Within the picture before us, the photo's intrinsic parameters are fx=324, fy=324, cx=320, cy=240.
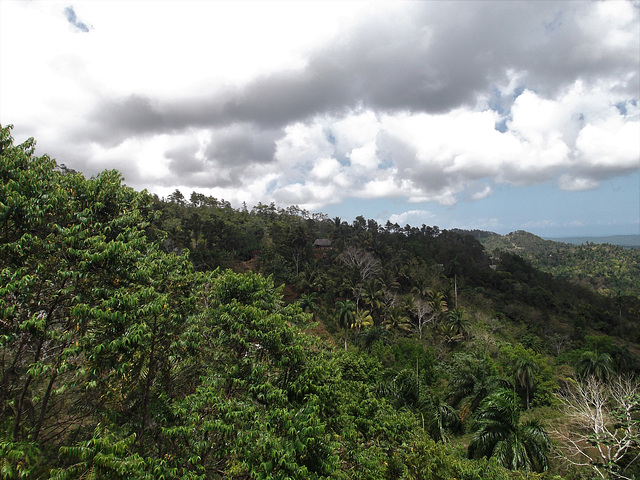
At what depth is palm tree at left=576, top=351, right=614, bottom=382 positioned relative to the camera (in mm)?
27842

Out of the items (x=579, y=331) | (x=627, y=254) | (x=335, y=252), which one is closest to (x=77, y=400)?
(x=335, y=252)

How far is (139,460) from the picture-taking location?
19.7ft

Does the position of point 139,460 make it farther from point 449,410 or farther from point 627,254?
point 627,254

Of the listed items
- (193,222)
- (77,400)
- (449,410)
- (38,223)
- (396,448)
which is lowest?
(449,410)

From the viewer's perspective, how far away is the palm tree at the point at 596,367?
27.8 metres

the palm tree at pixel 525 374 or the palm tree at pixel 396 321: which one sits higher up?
the palm tree at pixel 396 321

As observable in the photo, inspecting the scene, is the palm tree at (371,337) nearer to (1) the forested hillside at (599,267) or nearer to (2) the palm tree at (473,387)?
(2) the palm tree at (473,387)

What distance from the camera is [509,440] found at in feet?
45.1

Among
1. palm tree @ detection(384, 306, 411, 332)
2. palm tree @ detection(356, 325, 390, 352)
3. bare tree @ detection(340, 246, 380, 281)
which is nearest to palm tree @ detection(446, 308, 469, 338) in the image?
palm tree @ detection(384, 306, 411, 332)

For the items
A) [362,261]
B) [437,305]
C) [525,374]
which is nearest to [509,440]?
[525,374]

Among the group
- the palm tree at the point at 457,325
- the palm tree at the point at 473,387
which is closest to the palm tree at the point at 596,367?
the palm tree at the point at 457,325

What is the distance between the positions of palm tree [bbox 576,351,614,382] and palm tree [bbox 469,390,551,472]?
64.1ft

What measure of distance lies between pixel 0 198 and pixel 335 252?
2152 inches

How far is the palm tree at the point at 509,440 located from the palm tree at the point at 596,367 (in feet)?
64.1
